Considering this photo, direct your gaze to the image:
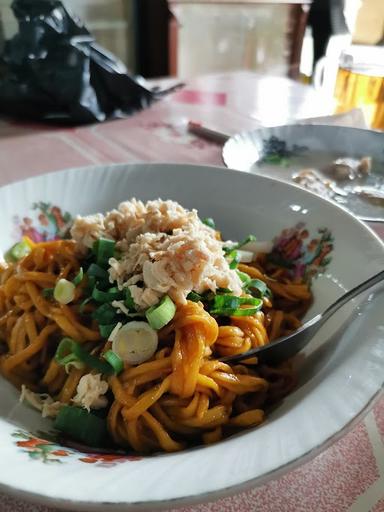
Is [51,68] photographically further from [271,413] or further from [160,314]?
[271,413]

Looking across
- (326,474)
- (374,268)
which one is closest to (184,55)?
(374,268)

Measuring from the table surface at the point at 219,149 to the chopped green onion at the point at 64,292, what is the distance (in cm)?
31

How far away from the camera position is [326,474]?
0.57 metres

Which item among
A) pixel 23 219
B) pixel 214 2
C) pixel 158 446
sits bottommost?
pixel 158 446

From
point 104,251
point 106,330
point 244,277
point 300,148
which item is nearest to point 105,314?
point 106,330

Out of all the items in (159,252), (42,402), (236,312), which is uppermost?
(159,252)

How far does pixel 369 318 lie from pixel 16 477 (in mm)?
452

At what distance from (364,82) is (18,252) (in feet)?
4.14

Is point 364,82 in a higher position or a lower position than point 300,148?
higher

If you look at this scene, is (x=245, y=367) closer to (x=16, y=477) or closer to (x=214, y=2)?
(x=16, y=477)

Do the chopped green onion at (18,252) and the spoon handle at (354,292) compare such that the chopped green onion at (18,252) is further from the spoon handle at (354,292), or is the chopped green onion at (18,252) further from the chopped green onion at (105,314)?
the spoon handle at (354,292)

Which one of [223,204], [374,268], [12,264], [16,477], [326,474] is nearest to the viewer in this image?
[16,477]

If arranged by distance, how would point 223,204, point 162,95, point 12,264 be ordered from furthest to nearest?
point 162,95, point 223,204, point 12,264

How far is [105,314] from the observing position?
715 millimetres
